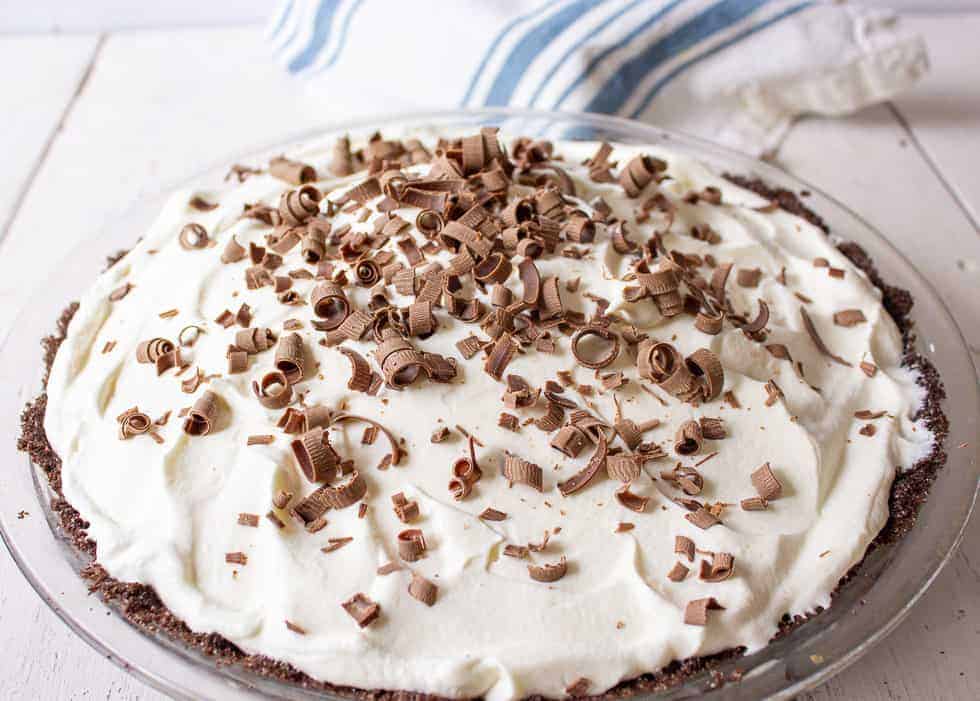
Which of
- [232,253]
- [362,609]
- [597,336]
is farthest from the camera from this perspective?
[232,253]

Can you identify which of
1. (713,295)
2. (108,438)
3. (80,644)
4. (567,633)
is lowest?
(80,644)

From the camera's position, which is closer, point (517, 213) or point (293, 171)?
point (517, 213)

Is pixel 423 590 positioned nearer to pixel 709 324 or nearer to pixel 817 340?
pixel 709 324

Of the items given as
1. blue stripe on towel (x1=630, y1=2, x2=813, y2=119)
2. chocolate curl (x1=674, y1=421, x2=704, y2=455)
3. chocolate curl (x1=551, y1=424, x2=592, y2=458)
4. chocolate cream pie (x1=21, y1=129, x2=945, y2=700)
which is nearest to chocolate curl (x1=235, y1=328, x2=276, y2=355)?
chocolate cream pie (x1=21, y1=129, x2=945, y2=700)

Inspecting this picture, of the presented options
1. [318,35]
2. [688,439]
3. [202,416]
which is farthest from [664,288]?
[318,35]

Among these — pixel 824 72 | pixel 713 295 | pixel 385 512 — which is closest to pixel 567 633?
pixel 385 512

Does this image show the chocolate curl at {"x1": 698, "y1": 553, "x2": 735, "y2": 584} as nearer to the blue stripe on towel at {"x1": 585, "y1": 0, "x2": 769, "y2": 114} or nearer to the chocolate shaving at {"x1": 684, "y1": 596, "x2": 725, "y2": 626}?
the chocolate shaving at {"x1": 684, "y1": 596, "x2": 725, "y2": 626}

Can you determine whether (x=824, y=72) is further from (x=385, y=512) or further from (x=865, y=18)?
(x=385, y=512)
